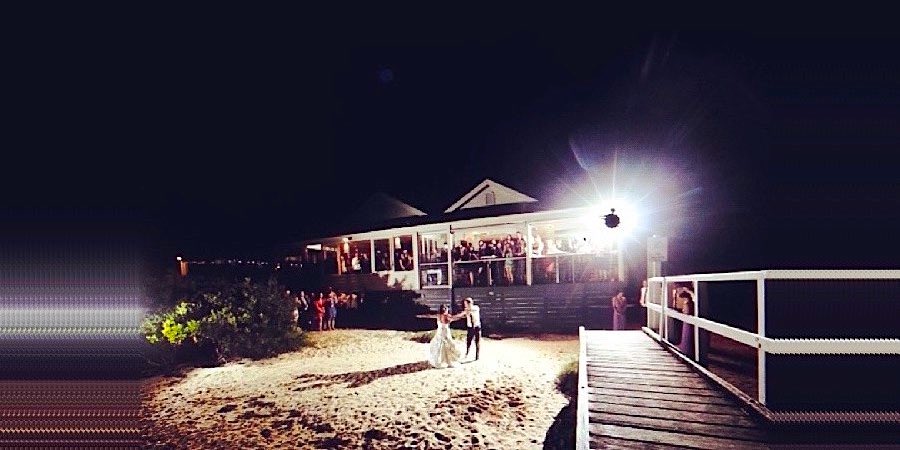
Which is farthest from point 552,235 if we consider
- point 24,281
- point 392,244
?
point 24,281

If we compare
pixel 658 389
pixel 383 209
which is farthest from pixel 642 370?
pixel 383 209

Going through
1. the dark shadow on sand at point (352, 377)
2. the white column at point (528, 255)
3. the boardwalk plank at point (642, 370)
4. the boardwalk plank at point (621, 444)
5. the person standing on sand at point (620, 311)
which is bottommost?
the dark shadow on sand at point (352, 377)

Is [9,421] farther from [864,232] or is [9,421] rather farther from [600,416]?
[864,232]

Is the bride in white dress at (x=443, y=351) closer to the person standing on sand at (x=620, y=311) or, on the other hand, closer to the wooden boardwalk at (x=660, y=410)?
the wooden boardwalk at (x=660, y=410)

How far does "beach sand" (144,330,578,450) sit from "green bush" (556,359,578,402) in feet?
0.54

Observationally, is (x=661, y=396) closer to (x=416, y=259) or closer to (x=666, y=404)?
(x=666, y=404)

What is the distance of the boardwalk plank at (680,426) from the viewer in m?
3.13

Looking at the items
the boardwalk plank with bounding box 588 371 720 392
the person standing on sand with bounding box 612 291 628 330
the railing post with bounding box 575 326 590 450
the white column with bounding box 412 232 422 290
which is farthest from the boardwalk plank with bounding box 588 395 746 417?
the white column with bounding box 412 232 422 290

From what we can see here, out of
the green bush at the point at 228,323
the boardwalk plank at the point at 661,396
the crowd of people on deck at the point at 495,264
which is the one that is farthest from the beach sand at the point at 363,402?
the crowd of people on deck at the point at 495,264

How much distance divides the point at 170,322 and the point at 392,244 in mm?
10600

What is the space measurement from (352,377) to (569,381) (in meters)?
4.66

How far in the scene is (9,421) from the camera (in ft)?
21.1

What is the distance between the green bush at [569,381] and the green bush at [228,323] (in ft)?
27.5

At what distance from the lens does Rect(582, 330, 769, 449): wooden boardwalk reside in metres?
3.14
